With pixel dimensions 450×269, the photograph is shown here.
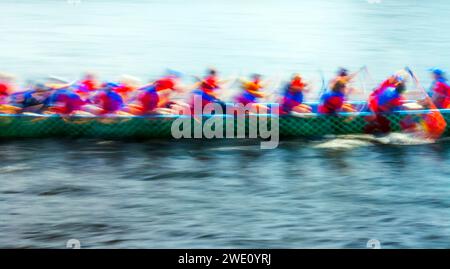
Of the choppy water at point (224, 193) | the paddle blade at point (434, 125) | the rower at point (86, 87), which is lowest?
the choppy water at point (224, 193)

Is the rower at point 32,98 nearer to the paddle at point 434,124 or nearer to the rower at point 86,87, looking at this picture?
the rower at point 86,87

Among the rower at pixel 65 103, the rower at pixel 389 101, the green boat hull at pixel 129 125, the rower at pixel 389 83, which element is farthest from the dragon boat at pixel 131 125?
the rower at pixel 389 83

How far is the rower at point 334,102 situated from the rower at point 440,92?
853mm

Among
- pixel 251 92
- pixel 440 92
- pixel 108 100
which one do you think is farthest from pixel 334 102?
pixel 108 100

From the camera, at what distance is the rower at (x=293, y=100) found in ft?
25.2

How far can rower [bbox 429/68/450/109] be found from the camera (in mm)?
7866

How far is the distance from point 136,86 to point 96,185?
5.64 feet

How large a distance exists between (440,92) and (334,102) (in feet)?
3.62

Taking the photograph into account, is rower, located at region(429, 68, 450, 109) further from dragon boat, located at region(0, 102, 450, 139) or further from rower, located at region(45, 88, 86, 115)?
rower, located at region(45, 88, 86, 115)

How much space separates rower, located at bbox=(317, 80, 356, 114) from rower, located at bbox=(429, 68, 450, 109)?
85cm

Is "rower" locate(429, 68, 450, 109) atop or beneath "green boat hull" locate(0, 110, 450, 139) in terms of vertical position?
atop

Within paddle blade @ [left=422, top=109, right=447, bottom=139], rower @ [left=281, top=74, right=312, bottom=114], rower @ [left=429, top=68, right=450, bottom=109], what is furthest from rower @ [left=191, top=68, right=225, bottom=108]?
rower @ [left=429, top=68, right=450, bottom=109]

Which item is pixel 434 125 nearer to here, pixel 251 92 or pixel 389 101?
pixel 389 101
